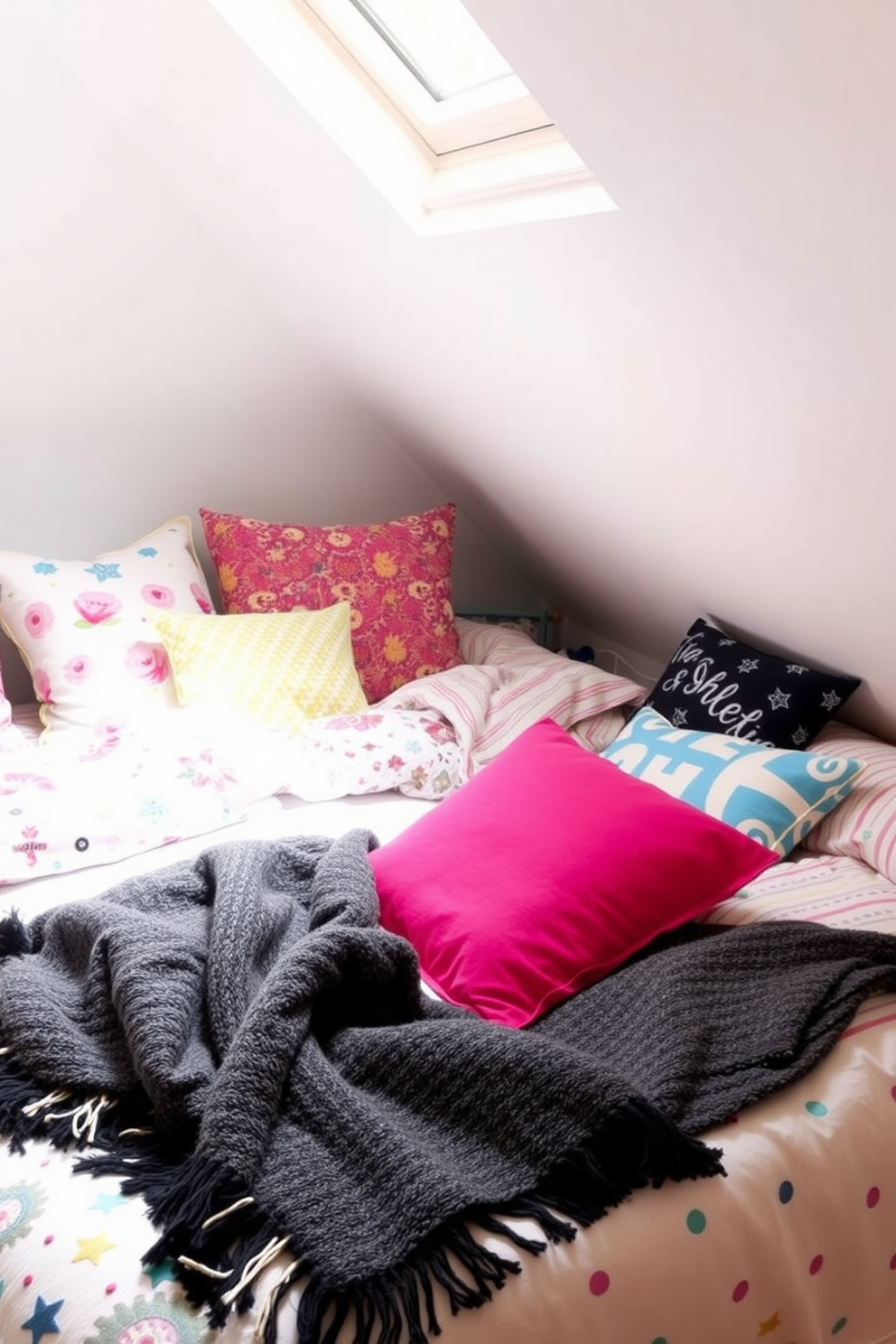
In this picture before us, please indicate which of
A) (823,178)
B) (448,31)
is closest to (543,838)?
(823,178)

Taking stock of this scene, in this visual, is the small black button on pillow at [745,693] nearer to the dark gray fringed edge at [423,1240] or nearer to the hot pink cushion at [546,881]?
the hot pink cushion at [546,881]

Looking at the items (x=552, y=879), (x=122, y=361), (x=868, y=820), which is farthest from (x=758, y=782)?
(x=122, y=361)

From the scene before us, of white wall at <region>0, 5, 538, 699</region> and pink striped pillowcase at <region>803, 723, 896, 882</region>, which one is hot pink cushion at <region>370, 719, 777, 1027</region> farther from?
white wall at <region>0, 5, 538, 699</region>

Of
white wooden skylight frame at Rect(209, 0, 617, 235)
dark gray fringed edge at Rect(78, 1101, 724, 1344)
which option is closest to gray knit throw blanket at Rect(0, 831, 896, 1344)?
dark gray fringed edge at Rect(78, 1101, 724, 1344)

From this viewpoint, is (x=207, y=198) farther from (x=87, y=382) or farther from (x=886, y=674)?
(x=886, y=674)

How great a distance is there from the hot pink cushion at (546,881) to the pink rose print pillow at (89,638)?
2.63 feet

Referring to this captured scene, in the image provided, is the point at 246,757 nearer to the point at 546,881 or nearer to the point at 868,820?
the point at 546,881

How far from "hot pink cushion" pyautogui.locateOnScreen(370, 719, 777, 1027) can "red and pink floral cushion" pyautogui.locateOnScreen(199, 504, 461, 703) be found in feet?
2.96

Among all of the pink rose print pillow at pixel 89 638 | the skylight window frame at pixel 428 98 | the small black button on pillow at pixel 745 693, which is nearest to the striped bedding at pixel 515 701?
the small black button on pillow at pixel 745 693

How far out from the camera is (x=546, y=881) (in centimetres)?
160

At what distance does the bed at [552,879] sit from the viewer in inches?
43.9

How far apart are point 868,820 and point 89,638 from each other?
1.51 meters

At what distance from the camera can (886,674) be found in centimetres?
206

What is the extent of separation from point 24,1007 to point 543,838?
0.71 m
